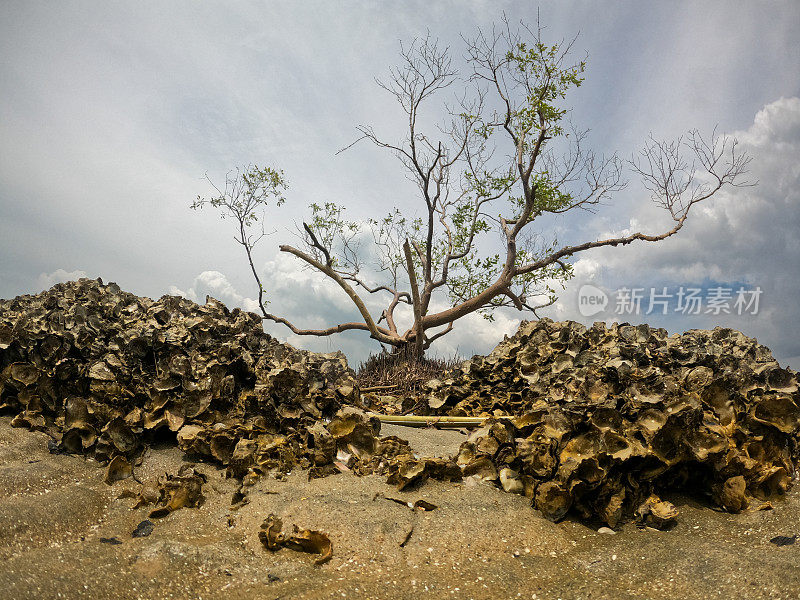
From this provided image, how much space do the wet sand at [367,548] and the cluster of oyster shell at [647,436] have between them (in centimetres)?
15

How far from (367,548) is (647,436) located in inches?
Answer: 71.4

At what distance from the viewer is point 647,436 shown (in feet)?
10.5

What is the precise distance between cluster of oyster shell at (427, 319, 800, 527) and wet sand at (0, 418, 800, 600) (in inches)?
5.7

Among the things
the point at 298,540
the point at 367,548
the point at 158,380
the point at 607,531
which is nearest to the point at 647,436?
the point at 607,531

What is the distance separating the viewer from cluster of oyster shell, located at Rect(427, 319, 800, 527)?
319 cm

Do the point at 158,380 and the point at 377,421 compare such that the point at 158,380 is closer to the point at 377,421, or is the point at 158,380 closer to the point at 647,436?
the point at 377,421

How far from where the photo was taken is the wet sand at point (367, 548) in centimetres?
255

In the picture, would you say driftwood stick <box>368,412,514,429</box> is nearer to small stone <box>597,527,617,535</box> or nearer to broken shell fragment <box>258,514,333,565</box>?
small stone <box>597,527,617,535</box>

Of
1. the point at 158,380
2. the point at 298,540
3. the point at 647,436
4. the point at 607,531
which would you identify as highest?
the point at 647,436

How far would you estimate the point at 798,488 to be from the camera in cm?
347

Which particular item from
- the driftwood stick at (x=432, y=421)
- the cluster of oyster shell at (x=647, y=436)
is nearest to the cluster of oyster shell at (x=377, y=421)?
the cluster of oyster shell at (x=647, y=436)

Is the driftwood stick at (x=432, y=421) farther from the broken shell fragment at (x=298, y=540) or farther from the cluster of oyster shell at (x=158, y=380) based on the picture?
the broken shell fragment at (x=298, y=540)

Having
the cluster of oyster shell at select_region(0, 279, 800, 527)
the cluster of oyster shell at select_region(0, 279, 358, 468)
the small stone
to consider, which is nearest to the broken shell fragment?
the cluster of oyster shell at select_region(0, 279, 800, 527)

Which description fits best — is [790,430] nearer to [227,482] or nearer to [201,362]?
[227,482]
